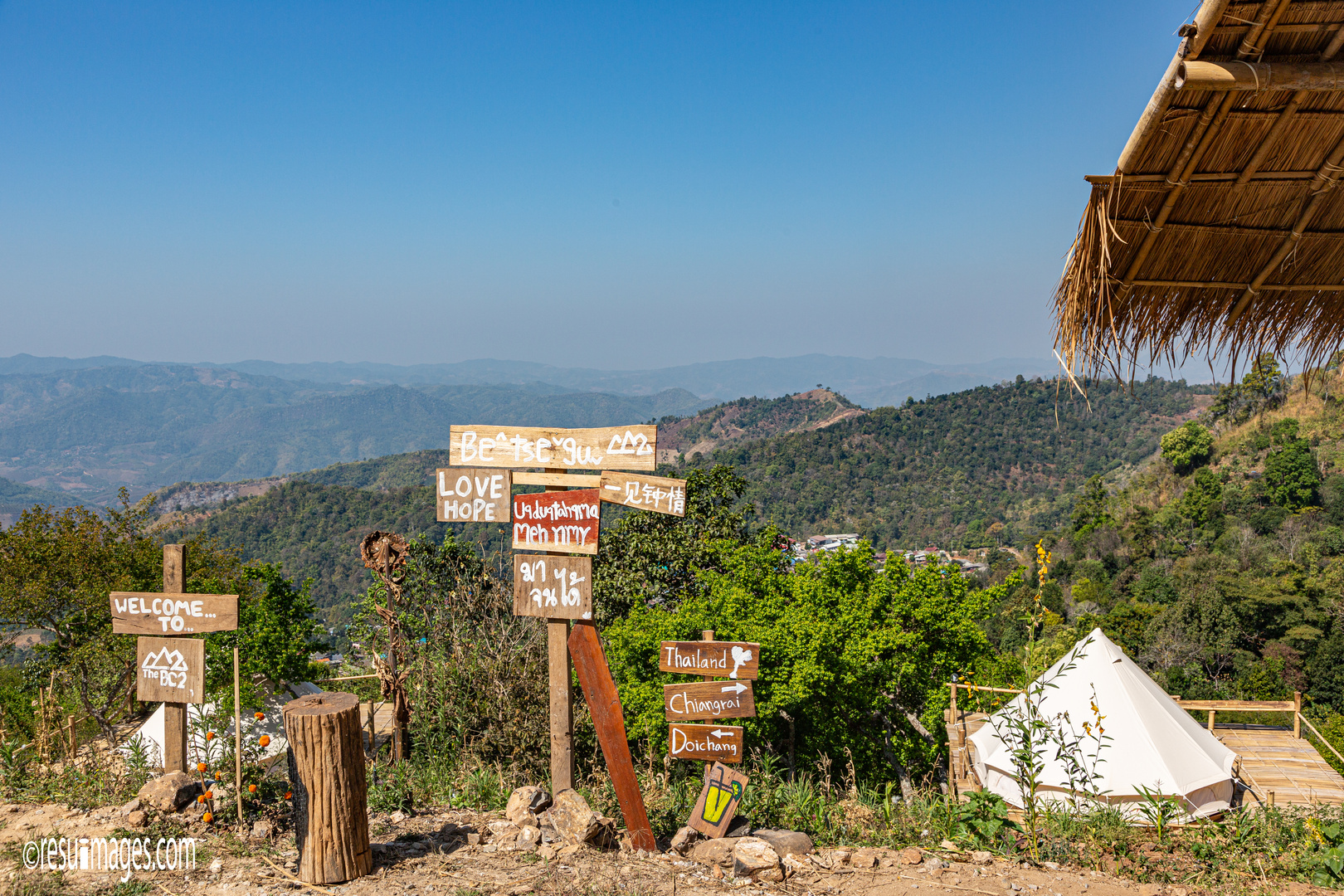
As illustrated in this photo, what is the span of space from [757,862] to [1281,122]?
11.5ft

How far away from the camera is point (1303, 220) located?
8.57 ft

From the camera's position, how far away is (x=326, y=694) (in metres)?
3.79

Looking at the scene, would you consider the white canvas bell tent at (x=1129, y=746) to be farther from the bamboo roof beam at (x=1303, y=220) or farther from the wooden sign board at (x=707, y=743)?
the bamboo roof beam at (x=1303, y=220)

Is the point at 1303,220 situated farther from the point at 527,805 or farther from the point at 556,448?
the point at 527,805

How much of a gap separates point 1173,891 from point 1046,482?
3313 inches

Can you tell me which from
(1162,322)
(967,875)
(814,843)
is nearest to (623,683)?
(814,843)

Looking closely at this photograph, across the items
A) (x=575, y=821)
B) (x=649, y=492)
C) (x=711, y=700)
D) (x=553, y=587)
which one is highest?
(x=649, y=492)

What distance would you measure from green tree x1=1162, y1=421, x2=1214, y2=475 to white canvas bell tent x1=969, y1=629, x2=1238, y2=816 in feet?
174

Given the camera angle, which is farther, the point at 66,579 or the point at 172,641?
the point at 66,579

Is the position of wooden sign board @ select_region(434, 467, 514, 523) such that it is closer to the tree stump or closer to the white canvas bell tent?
the tree stump

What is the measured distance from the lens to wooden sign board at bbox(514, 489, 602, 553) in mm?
4270

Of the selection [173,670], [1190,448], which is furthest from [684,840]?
[1190,448]

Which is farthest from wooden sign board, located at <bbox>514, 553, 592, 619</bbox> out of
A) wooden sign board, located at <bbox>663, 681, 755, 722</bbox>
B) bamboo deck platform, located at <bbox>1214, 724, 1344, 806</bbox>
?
bamboo deck platform, located at <bbox>1214, 724, 1344, 806</bbox>

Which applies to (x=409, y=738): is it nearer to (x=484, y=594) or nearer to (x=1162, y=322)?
(x=484, y=594)
